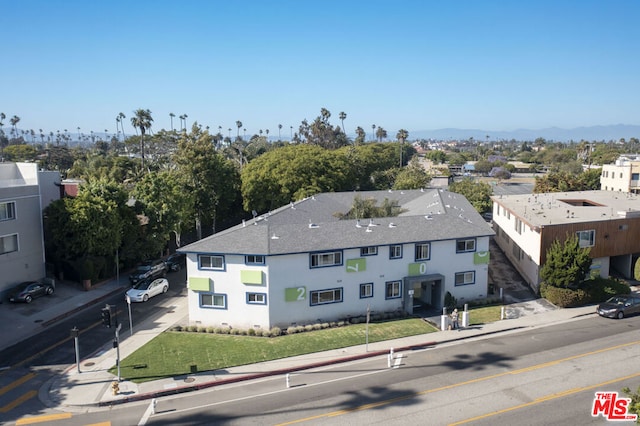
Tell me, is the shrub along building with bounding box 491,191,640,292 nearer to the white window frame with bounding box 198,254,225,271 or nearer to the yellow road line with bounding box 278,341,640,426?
the yellow road line with bounding box 278,341,640,426

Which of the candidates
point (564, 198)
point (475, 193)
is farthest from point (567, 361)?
point (475, 193)

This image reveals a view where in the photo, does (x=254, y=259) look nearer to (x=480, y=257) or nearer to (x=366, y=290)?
(x=366, y=290)

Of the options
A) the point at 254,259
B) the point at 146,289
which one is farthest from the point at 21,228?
the point at 254,259

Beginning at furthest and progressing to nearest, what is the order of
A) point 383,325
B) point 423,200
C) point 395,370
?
point 423,200 < point 383,325 < point 395,370

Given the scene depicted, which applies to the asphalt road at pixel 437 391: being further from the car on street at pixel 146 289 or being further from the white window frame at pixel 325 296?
the car on street at pixel 146 289

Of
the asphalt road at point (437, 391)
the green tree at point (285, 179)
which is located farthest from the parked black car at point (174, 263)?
the asphalt road at point (437, 391)

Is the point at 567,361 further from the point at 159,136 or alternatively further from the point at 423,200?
the point at 159,136
